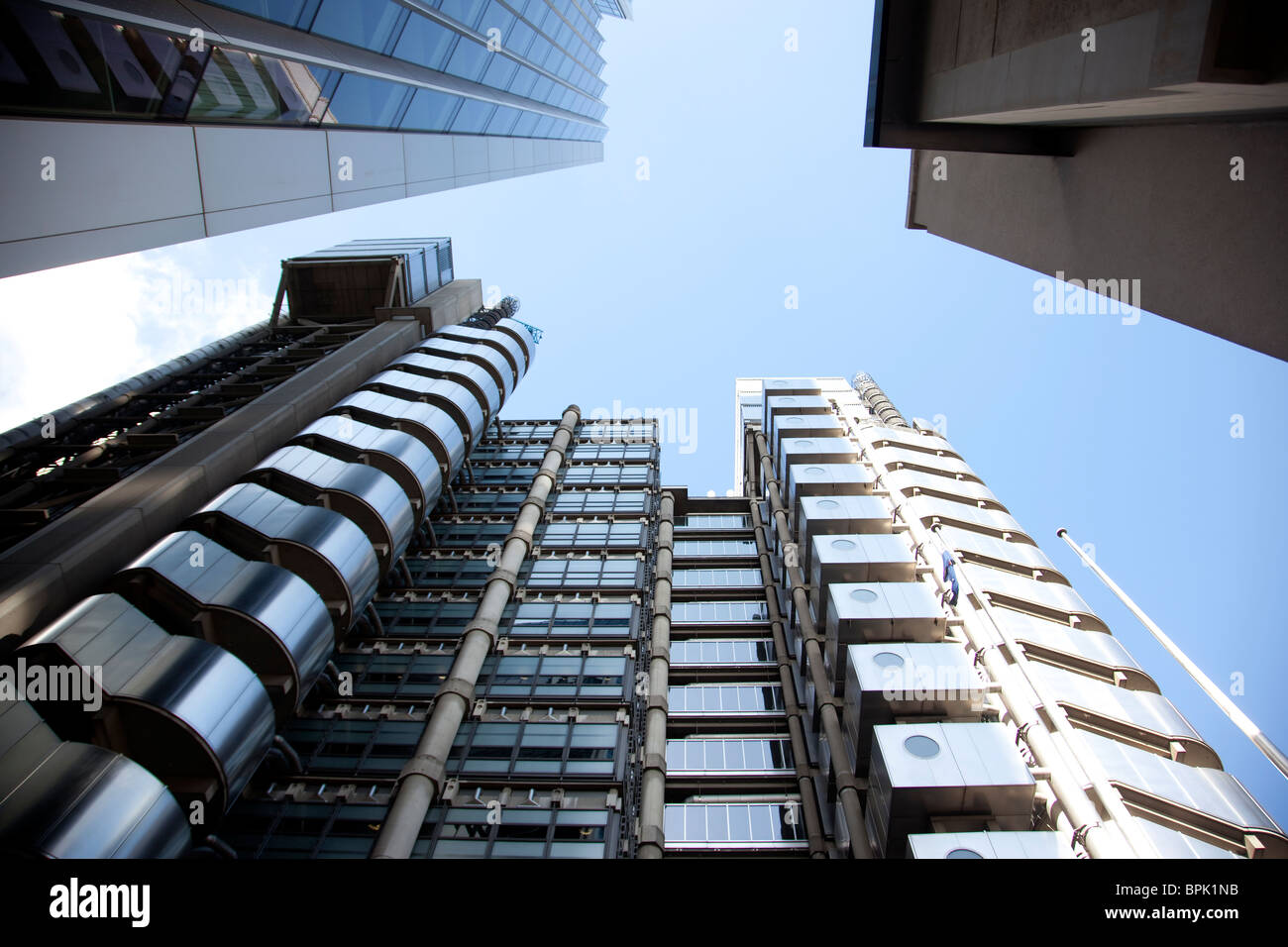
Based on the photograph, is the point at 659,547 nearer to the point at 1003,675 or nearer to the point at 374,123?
the point at 1003,675

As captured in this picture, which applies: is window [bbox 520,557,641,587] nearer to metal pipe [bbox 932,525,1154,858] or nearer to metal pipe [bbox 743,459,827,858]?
metal pipe [bbox 743,459,827,858]

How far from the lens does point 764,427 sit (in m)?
49.9

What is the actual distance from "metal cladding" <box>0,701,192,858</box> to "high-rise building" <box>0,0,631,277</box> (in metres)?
10.1

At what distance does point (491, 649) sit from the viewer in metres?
30.8

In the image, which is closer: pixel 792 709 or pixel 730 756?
pixel 730 756

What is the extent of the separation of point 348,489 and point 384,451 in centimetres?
353

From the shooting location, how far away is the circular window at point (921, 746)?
20.6m

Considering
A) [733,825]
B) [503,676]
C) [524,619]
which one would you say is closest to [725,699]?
[733,825]

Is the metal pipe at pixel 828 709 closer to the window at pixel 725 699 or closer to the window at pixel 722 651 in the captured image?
the window at pixel 725 699

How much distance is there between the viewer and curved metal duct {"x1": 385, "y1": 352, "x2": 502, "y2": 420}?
36812 mm

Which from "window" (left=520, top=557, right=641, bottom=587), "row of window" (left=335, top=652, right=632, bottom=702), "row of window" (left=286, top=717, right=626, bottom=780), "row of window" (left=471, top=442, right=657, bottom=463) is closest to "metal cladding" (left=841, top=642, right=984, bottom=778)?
"row of window" (left=286, top=717, right=626, bottom=780)

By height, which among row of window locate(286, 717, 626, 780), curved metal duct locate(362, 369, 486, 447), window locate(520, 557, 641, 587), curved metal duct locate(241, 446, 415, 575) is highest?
curved metal duct locate(362, 369, 486, 447)

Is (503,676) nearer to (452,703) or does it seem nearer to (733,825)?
(452,703)
